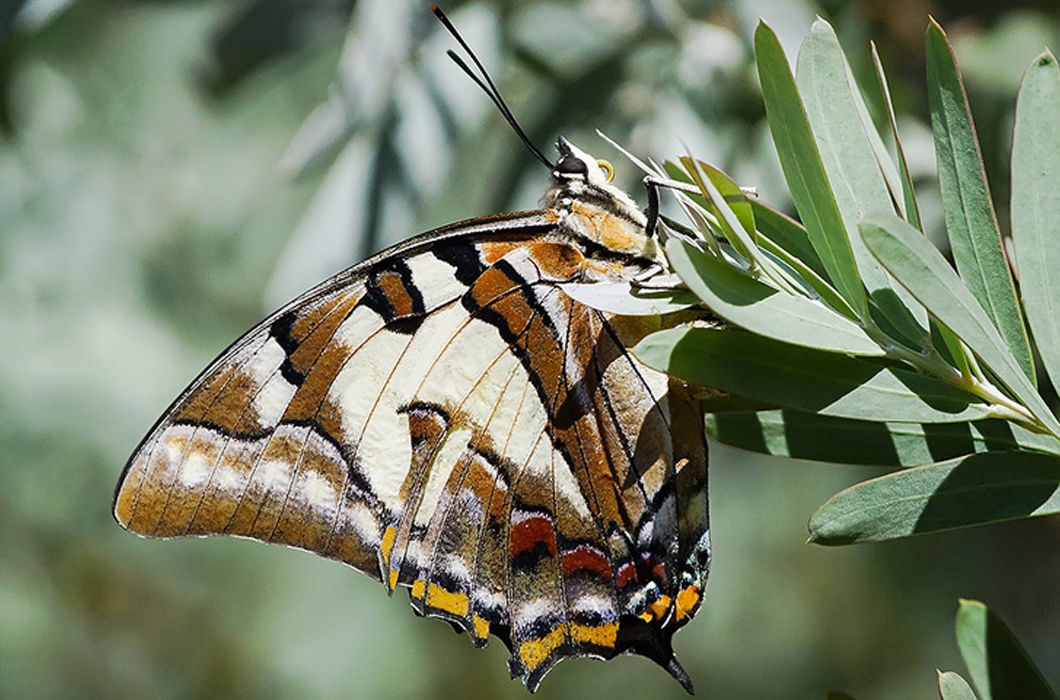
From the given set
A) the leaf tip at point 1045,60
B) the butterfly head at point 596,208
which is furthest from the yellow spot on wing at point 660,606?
the leaf tip at point 1045,60

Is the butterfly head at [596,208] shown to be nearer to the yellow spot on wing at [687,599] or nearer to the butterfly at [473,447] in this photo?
the butterfly at [473,447]

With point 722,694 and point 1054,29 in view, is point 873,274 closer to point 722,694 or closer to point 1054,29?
point 1054,29

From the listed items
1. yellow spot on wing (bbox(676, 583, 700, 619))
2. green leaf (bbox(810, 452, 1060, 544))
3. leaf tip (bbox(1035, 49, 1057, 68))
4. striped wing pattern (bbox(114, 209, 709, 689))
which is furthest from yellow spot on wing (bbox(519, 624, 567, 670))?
leaf tip (bbox(1035, 49, 1057, 68))

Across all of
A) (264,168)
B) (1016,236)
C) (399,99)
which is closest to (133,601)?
(264,168)

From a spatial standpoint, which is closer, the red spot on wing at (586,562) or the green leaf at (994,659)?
the green leaf at (994,659)

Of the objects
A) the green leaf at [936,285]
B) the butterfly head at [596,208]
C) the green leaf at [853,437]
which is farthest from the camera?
the butterfly head at [596,208]

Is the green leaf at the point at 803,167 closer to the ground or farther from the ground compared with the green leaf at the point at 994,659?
farther from the ground

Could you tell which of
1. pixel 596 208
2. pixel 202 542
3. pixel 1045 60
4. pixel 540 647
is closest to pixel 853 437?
pixel 1045 60
